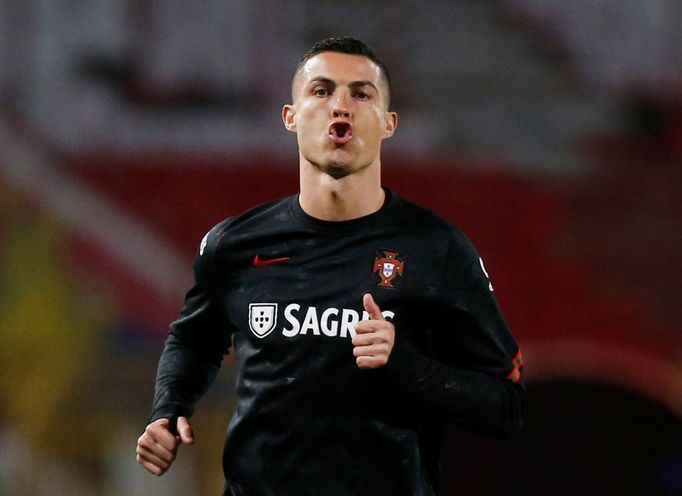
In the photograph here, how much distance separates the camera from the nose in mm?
2619

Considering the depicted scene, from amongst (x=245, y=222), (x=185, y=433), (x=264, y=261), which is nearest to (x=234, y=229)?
(x=245, y=222)

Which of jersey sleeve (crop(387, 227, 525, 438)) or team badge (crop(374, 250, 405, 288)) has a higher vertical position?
team badge (crop(374, 250, 405, 288))

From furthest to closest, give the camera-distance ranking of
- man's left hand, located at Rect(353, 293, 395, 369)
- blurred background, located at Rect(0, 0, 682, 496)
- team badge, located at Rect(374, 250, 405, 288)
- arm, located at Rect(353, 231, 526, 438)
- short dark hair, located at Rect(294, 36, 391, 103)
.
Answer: blurred background, located at Rect(0, 0, 682, 496)
short dark hair, located at Rect(294, 36, 391, 103)
team badge, located at Rect(374, 250, 405, 288)
arm, located at Rect(353, 231, 526, 438)
man's left hand, located at Rect(353, 293, 395, 369)

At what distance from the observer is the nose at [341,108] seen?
2619 millimetres

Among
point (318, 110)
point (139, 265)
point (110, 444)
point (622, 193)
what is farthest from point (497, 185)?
point (318, 110)

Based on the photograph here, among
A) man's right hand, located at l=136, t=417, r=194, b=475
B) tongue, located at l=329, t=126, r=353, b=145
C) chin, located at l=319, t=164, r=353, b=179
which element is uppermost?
tongue, located at l=329, t=126, r=353, b=145

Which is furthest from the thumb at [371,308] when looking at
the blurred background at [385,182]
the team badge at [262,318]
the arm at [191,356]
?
the blurred background at [385,182]

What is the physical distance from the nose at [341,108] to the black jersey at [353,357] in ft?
0.76

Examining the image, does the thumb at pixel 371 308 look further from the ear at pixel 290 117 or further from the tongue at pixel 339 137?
the ear at pixel 290 117

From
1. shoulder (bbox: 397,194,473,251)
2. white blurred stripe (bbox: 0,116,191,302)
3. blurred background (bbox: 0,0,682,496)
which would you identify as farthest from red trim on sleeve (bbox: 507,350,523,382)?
white blurred stripe (bbox: 0,116,191,302)

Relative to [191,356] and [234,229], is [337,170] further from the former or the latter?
[191,356]

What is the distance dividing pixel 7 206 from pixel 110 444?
1253 millimetres

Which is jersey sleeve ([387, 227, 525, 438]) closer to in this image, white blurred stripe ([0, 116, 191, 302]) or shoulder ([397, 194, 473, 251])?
shoulder ([397, 194, 473, 251])

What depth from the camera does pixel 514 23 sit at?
6.32 meters
